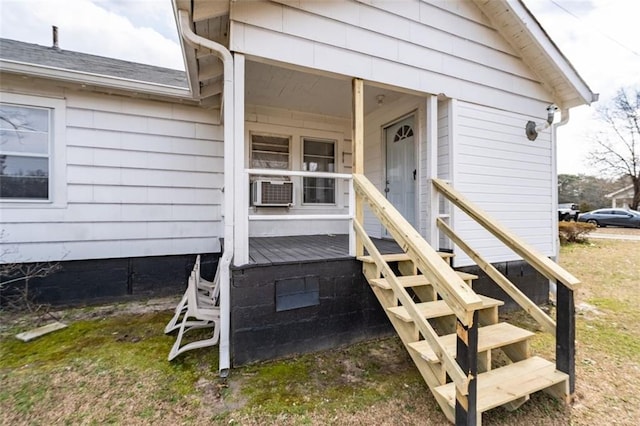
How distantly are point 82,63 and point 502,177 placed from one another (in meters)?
6.39

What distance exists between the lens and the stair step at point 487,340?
206cm

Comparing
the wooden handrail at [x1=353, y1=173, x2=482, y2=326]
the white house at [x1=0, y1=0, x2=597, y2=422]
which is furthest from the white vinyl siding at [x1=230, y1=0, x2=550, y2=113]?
the wooden handrail at [x1=353, y1=173, x2=482, y2=326]

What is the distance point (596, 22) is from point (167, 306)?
344 inches

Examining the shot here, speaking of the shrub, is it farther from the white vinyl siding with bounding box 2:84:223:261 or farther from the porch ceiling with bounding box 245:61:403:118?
the white vinyl siding with bounding box 2:84:223:261

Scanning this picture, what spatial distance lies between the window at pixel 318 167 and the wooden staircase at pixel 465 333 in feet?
8.43

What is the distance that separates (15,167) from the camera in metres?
3.82

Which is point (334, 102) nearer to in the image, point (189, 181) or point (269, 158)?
point (269, 158)

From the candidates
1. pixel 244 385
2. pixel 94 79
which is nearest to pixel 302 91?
pixel 94 79

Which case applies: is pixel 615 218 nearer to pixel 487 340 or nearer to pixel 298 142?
pixel 298 142

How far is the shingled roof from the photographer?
4008 mm

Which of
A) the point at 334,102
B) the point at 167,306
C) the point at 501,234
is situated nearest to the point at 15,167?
the point at 167,306

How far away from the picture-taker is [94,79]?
3.78m

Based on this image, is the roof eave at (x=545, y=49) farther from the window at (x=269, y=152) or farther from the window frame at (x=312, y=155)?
the window at (x=269, y=152)

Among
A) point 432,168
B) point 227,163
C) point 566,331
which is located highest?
point 432,168
